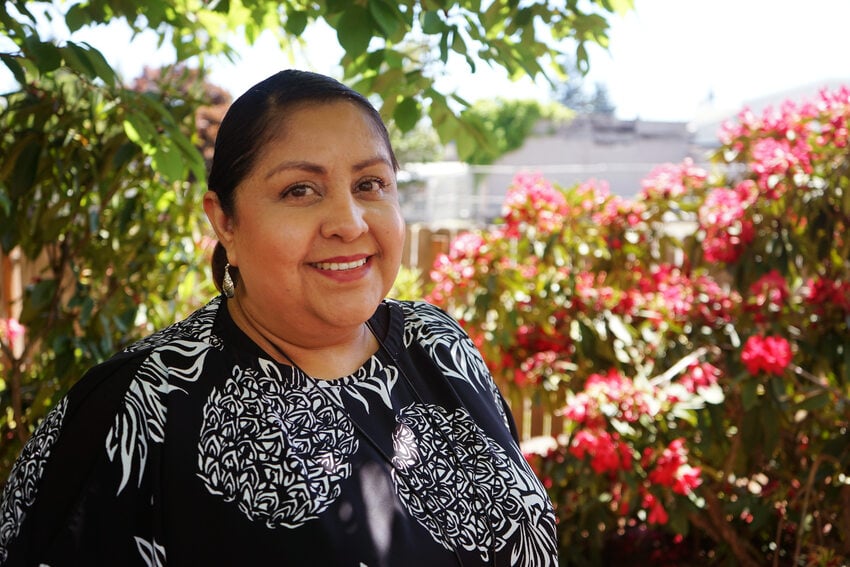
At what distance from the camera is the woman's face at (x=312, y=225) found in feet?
5.09

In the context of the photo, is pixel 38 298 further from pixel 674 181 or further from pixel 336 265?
pixel 674 181

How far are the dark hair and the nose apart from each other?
0.17 metres

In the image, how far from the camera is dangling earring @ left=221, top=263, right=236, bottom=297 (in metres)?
1.71

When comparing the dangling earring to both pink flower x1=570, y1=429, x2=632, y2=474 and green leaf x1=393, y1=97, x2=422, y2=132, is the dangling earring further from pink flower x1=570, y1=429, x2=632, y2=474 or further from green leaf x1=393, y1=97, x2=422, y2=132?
pink flower x1=570, y1=429, x2=632, y2=474

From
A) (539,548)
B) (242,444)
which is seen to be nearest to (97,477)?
(242,444)

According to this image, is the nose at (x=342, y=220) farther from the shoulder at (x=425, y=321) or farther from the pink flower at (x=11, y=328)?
the pink flower at (x=11, y=328)

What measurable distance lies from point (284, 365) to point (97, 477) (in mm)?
385

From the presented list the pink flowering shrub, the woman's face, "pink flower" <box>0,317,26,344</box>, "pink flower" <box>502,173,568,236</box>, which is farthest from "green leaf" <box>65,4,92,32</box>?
"pink flower" <box>502,173,568,236</box>

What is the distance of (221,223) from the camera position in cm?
163

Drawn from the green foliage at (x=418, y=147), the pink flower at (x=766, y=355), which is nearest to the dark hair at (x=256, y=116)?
the pink flower at (x=766, y=355)

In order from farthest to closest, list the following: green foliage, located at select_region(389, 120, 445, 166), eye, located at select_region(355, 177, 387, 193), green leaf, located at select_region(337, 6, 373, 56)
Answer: green foliage, located at select_region(389, 120, 445, 166), green leaf, located at select_region(337, 6, 373, 56), eye, located at select_region(355, 177, 387, 193)

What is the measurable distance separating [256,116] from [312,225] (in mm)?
223

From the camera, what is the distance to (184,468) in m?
1.38

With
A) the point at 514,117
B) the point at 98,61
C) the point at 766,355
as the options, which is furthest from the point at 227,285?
the point at 514,117
